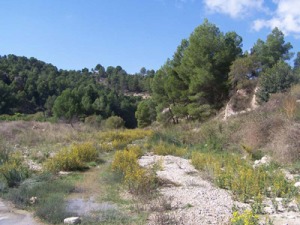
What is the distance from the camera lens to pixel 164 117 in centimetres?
3859

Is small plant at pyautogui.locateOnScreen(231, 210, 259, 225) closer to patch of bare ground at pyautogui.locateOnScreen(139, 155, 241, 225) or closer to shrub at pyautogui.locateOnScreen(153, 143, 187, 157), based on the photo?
patch of bare ground at pyautogui.locateOnScreen(139, 155, 241, 225)

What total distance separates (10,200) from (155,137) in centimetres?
1215

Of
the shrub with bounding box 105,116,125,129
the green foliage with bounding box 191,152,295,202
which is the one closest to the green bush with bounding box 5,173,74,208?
the green foliage with bounding box 191,152,295,202

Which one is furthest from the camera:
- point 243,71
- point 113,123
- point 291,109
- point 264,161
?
point 113,123

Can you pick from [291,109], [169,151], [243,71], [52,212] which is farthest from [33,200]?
[243,71]

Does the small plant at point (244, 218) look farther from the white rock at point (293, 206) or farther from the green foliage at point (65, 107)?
the green foliage at point (65, 107)

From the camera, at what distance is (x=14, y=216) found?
6.72 meters

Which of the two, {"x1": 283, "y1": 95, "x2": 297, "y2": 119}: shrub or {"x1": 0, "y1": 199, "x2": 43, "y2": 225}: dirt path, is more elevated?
{"x1": 283, "y1": 95, "x2": 297, "y2": 119}: shrub

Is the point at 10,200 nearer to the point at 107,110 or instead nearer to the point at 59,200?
the point at 59,200

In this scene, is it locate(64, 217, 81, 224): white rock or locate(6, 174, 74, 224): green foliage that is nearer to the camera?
locate(64, 217, 81, 224): white rock

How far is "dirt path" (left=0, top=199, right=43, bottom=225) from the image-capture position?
6.36 m

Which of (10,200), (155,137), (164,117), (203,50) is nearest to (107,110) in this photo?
(164,117)

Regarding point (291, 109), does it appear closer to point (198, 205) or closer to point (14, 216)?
point (198, 205)

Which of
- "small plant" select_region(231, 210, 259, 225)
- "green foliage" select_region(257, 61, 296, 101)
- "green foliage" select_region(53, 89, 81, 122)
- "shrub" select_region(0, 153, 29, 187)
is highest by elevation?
"green foliage" select_region(257, 61, 296, 101)
